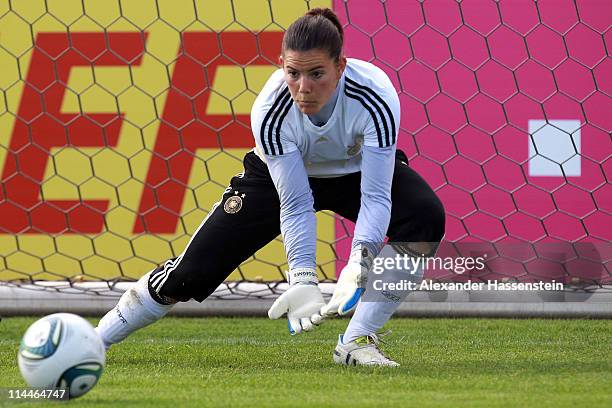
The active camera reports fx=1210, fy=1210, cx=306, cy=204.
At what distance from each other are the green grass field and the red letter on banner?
51 centimetres

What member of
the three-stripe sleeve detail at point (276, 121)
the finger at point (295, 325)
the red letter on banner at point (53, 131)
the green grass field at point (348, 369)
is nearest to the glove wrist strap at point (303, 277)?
the finger at point (295, 325)

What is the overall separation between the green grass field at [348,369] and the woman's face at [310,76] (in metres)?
0.78

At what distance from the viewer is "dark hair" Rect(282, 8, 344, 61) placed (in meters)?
3.35

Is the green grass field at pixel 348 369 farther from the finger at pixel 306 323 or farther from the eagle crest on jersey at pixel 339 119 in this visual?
the eagle crest on jersey at pixel 339 119

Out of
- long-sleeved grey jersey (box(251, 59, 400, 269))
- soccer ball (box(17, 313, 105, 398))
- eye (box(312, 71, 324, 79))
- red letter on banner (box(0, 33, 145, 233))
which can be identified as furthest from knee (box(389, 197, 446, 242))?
red letter on banner (box(0, 33, 145, 233))

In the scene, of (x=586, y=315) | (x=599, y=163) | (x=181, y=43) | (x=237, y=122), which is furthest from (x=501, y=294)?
(x=181, y=43)

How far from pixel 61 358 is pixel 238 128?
2586 mm

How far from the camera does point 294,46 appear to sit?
3357 mm

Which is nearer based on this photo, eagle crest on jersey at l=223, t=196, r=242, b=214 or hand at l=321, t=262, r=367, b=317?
hand at l=321, t=262, r=367, b=317

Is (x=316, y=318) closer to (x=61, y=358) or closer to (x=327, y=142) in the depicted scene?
(x=327, y=142)

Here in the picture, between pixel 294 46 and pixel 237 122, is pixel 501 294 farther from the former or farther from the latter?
pixel 294 46

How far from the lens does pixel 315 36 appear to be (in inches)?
132

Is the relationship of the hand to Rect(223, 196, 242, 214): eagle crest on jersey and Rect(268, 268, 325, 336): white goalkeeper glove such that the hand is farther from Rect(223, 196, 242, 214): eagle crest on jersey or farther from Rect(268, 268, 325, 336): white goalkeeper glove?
Rect(223, 196, 242, 214): eagle crest on jersey

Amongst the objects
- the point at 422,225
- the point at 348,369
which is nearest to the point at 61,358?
the point at 348,369
